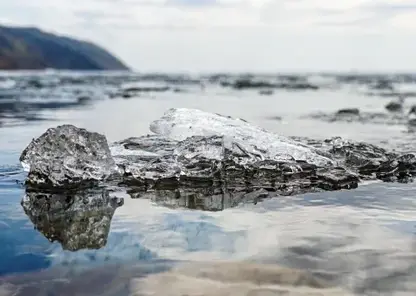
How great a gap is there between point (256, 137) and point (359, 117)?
8.49 m

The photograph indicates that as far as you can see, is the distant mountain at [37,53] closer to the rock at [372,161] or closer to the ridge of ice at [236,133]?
the ridge of ice at [236,133]

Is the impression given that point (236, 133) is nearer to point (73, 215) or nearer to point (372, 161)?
point (372, 161)

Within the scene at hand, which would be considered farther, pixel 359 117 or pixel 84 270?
pixel 359 117

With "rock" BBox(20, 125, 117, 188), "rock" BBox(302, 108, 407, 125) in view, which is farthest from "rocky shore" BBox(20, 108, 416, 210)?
"rock" BBox(302, 108, 407, 125)

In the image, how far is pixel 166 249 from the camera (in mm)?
3830

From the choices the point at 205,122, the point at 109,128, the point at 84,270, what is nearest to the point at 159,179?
the point at 205,122

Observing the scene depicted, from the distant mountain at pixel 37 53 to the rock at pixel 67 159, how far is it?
4875 inches

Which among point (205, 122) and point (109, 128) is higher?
point (205, 122)

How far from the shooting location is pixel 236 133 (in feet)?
23.7

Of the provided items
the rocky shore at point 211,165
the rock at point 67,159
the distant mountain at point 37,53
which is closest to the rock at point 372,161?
the rocky shore at point 211,165

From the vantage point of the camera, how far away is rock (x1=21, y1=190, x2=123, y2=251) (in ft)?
13.3

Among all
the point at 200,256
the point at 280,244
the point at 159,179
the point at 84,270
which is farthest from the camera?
the point at 159,179

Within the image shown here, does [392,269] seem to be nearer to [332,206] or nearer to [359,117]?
[332,206]

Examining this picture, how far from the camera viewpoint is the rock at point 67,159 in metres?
5.82
